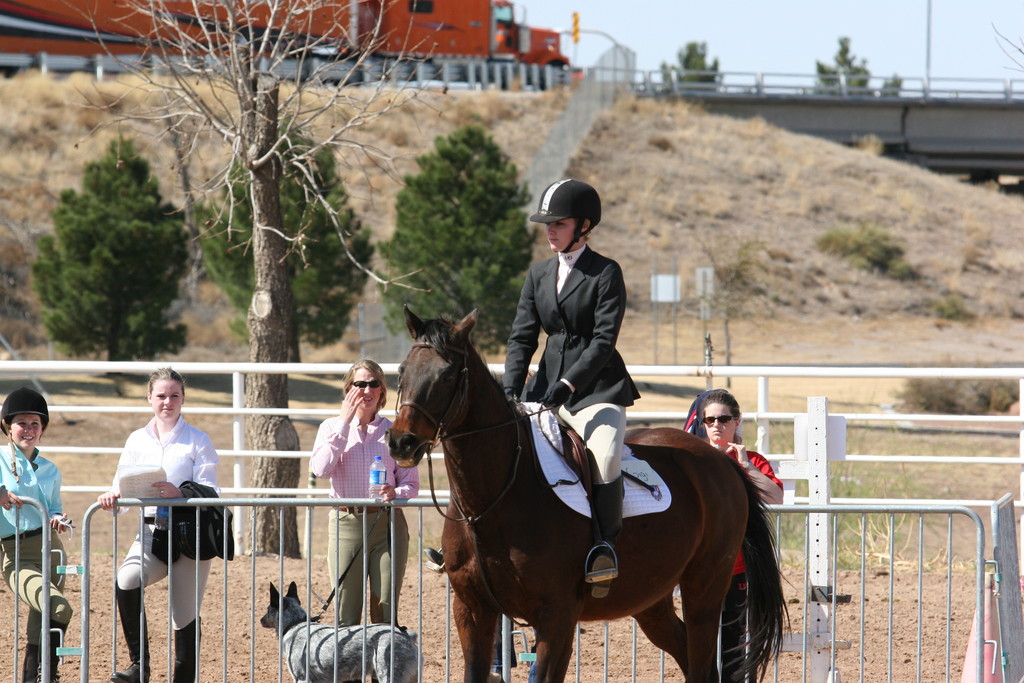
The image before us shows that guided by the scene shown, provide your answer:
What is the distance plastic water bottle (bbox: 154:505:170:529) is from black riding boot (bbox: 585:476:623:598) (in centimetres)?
206

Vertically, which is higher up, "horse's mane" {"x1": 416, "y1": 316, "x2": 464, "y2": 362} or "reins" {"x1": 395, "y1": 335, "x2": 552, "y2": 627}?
"horse's mane" {"x1": 416, "y1": 316, "x2": 464, "y2": 362}

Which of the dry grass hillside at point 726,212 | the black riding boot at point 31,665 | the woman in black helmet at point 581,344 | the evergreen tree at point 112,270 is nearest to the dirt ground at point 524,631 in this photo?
the black riding boot at point 31,665

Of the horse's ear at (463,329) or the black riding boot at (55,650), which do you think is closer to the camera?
the horse's ear at (463,329)

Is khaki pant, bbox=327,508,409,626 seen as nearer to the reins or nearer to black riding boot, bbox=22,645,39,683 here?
the reins

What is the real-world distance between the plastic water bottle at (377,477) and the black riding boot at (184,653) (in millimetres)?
1070

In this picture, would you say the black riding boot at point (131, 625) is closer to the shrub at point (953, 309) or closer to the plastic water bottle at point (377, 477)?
the plastic water bottle at point (377, 477)

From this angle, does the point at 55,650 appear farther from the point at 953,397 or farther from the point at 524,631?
the point at 953,397

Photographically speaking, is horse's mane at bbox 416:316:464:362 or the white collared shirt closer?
horse's mane at bbox 416:316:464:362

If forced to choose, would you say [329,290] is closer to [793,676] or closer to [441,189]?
[441,189]

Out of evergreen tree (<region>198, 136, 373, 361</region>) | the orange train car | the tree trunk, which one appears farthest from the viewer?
the orange train car

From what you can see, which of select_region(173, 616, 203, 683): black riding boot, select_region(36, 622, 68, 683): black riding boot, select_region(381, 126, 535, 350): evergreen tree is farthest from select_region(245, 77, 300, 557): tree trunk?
select_region(381, 126, 535, 350): evergreen tree

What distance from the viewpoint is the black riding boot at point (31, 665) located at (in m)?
5.66

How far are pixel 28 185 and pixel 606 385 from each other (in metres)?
36.9

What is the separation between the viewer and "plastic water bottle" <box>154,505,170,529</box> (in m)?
5.34
